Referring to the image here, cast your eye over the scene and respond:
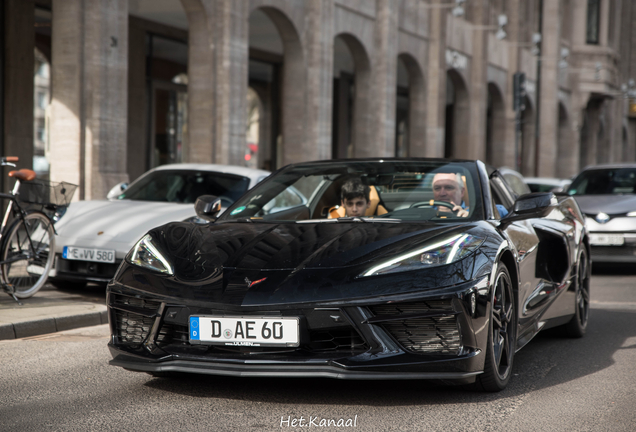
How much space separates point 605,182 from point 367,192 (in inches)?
336

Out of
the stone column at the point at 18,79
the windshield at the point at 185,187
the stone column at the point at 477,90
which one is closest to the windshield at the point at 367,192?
the windshield at the point at 185,187

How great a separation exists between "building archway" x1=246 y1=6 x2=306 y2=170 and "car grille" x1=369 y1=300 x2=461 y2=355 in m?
16.0

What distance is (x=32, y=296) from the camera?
25.2 ft

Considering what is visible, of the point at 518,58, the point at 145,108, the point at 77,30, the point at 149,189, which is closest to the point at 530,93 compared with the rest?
the point at 518,58

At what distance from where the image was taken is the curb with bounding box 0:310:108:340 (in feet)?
20.1

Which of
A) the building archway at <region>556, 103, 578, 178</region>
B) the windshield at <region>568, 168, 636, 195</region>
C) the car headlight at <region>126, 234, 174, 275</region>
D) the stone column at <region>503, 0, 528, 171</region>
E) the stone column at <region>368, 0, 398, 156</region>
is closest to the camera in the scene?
the car headlight at <region>126, 234, 174, 275</region>

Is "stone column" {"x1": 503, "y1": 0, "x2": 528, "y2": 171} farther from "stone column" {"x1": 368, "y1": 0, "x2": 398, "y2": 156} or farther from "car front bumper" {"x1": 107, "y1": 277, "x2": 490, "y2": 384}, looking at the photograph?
"car front bumper" {"x1": 107, "y1": 277, "x2": 490, "y2": 384}

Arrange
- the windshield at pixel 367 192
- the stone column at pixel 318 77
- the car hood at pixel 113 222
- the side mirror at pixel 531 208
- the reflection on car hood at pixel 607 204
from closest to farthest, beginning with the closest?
1. the side mirror at pixel 531 208
2. the windshield at pixel 367 192
3. the car hood at pixel 113 222
4. the reflection on car hood at pixel 607 204
5. the stone column at pixel 318 77

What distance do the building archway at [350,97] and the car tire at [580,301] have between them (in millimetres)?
16768

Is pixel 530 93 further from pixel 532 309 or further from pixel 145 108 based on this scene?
pixel 532 309

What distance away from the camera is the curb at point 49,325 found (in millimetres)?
6121

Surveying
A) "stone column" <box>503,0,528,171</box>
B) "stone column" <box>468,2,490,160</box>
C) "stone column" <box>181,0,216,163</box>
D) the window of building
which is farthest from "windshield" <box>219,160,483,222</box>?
the window of building

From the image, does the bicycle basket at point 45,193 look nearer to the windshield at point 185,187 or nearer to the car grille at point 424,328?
the windshield at point 185,187

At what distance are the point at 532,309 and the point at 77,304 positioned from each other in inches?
161
